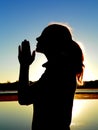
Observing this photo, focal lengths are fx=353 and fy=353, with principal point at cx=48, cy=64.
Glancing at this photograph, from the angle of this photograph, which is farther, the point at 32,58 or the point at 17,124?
the point at 17,124

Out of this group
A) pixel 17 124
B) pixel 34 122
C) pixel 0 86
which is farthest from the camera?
pixel 0 86

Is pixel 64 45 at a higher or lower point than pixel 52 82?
higher

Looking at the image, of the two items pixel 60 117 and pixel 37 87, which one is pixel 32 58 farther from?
pixel 60 117

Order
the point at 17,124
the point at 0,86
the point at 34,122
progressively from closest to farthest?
the point at 34,122, the point at 17,124, the point at 0,86

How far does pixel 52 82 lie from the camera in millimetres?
2713

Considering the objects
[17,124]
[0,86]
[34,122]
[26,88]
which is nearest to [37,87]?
[26,88]

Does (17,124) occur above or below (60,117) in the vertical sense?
below

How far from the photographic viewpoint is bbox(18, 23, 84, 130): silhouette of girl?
2691 millimetres

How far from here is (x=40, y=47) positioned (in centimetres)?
276

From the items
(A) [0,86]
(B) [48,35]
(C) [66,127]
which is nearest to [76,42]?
(B) [48,35]

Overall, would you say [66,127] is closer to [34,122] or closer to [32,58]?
[34,122]

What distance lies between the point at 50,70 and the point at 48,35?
0.28 meters

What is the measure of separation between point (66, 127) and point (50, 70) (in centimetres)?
46

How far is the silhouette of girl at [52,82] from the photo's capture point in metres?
2.69
